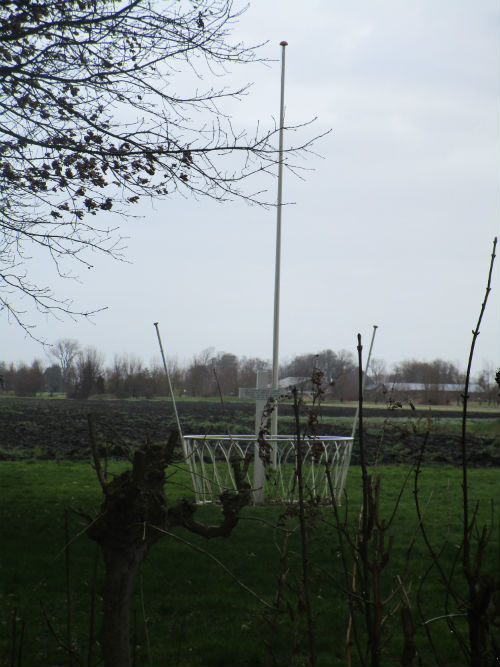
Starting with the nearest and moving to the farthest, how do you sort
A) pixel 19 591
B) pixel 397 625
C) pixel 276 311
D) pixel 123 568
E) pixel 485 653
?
pixel 485 653 < pixel 123 568 < pixel 397 625 < pixel 19 591 < pixel 276 311

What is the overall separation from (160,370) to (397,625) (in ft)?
17.9

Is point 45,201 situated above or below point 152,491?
above

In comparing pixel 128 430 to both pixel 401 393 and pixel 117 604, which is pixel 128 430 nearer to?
pixel 401 393

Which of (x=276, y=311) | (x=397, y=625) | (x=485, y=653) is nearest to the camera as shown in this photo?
(x=485, y=653)

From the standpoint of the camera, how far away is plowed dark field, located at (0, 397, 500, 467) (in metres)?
14.0

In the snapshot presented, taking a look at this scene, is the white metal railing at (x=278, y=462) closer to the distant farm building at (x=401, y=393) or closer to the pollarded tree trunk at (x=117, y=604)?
the distant farm building at (x=401, y=393)

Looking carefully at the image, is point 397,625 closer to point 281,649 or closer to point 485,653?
point 281,649

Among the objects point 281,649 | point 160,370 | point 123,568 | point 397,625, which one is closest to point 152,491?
point 123,568

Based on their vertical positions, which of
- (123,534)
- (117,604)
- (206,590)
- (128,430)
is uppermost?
(123,534)

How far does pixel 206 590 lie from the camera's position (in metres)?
4.70

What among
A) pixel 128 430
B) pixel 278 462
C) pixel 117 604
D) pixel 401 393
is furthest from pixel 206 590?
pixel 128 430

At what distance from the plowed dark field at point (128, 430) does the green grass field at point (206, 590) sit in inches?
196

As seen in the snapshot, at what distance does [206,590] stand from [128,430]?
10291 mm

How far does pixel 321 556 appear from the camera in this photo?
5676 millimetres
